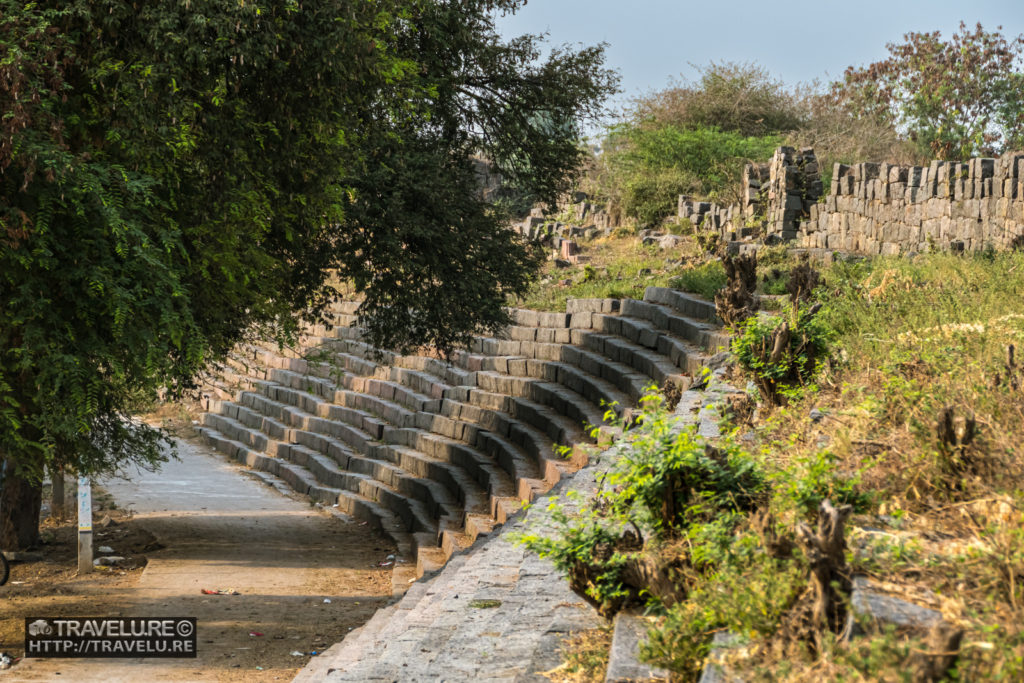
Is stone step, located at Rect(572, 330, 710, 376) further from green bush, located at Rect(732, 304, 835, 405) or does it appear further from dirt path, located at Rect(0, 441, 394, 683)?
dirt path, located at Rect(0, 441, 394, 683)

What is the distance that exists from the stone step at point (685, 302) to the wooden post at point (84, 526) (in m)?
7.60

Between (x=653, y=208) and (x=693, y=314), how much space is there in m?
9.16

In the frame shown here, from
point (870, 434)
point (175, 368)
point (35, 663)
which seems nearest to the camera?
point (870, 434)

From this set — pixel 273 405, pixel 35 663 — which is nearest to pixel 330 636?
pixel 35 663

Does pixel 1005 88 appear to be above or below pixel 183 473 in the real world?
above

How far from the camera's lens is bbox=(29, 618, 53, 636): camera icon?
8.91 meters

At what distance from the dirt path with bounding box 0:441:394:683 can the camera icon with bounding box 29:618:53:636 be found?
18cm

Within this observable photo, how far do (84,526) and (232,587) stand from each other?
5.48 feet

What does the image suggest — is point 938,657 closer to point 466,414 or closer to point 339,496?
point 466,414

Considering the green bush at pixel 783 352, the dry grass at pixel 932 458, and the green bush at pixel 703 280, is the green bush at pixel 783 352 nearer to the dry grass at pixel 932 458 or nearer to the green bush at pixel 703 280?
the dry grass at pixel 932 458

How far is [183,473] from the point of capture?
61.0 ft

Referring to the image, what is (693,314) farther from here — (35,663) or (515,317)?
(35,663)

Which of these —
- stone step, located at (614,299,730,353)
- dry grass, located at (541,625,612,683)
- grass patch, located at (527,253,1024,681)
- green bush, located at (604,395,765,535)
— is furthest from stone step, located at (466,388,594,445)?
dry grass, located at (541,625,612,683)

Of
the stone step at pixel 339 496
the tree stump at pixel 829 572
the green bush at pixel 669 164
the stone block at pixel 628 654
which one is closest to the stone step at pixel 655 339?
the stone step at pixel 339 496
